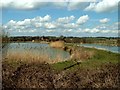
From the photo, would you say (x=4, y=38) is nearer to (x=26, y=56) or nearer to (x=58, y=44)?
(x=26, y=56)

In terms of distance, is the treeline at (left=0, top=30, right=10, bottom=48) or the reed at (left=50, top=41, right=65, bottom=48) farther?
the reed at (left=50, top=41, right=65, bottom=48)

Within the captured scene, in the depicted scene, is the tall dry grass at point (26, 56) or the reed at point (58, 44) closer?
the tall dry grass at point (26, 56)

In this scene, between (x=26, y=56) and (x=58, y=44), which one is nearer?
(x=26, y=56)

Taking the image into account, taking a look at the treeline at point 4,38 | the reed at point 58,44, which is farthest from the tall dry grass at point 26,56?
the reed at point 58,44

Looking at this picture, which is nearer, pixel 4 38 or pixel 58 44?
pixel 4 38

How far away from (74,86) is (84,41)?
25.6m

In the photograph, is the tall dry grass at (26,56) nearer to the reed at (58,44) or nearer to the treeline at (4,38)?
the treeline at (4,38)

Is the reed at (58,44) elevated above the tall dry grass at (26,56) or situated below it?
below

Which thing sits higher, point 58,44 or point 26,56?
point 26,56

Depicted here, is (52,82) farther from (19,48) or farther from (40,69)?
(19,48)

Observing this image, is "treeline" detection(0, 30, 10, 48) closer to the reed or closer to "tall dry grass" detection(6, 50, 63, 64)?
"tall dry grass" detection(6, 50, 63, 64)

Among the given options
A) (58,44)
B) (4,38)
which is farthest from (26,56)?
(58,44)

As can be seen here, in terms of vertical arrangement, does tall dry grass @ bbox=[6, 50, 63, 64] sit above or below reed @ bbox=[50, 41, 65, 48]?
above

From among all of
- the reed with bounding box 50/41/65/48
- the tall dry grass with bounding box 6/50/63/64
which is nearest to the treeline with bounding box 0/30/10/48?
the tall dry grass with bounding box 6/50/63/64
